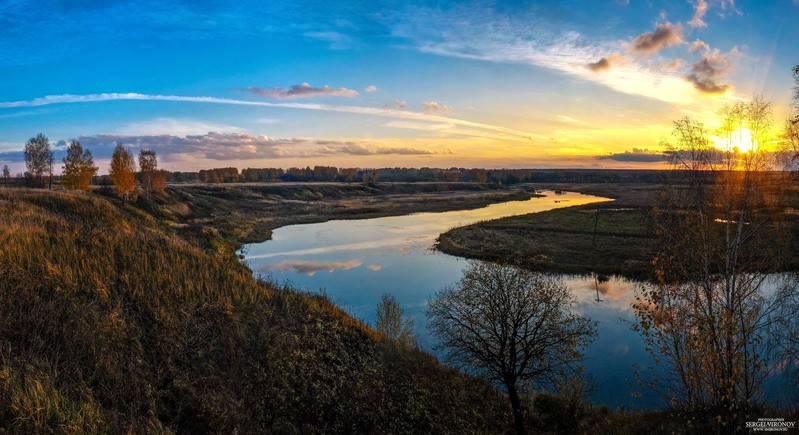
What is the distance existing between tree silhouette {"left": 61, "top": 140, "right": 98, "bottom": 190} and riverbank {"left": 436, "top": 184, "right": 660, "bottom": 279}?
65.3 m

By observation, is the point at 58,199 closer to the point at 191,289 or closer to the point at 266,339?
the point at 191,289

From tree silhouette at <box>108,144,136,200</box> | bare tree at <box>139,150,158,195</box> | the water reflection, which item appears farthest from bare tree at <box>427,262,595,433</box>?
bare tree at <box>139,150,158,195</box>

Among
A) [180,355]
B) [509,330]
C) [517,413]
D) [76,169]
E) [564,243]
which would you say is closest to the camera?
[180,355]

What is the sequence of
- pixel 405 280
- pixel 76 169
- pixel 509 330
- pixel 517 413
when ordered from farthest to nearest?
pixel 76 169 < pixel 405 280 < pixel 509 330 < pixel 517 413

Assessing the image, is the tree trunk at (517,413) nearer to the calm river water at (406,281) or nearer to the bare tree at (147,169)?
the calm river water at (406,281)

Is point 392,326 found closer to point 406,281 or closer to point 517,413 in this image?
point 517,413

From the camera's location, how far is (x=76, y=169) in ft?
244

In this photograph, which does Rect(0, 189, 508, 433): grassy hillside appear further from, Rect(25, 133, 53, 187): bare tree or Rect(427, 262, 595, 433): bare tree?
Rect(25, 133, 53, 187): bare tree

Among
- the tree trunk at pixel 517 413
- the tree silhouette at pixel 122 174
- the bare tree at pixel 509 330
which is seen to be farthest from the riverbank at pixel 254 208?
the tree trunk at pixel 517 413

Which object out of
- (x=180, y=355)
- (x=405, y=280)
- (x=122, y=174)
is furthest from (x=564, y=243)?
(x=122, y=174)

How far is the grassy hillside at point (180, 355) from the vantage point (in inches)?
382

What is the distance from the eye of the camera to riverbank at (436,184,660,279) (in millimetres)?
46750

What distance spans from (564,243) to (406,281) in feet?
97.5

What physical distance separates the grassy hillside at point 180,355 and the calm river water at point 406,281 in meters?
7.79
